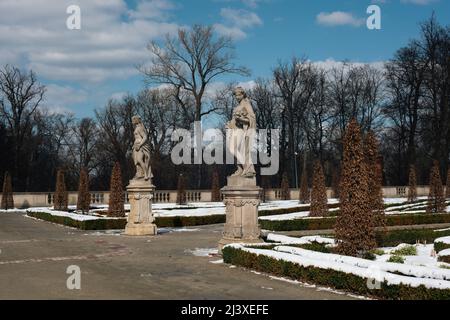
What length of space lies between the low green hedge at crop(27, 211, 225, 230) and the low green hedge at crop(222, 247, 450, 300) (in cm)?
1127

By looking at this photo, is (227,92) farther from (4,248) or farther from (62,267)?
Result: (62,267)

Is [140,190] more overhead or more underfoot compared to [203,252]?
more overhead

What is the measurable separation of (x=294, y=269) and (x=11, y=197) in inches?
1413

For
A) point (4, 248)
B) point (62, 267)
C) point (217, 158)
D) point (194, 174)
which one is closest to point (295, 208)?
point (4, 248)

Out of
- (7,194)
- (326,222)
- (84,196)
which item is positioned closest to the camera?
(326,222)

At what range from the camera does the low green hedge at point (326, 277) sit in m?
8.14

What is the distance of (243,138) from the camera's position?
14.2 meters

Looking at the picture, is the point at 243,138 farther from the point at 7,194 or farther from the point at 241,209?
the point at 7,194

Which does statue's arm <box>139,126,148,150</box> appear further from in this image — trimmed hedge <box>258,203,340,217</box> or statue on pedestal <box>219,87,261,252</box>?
trimmed hedge <box>258,203,340,217</box>

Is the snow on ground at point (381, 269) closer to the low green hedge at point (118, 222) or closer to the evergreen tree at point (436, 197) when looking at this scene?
the low green hedge at point (118, 222)

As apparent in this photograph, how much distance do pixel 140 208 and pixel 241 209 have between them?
6.89 meters

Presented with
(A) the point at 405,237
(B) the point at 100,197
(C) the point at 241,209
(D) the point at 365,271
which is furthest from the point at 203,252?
(B) the point at 100,197

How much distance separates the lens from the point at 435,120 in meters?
48.8

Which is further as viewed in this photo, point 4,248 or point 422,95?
point 422,95
